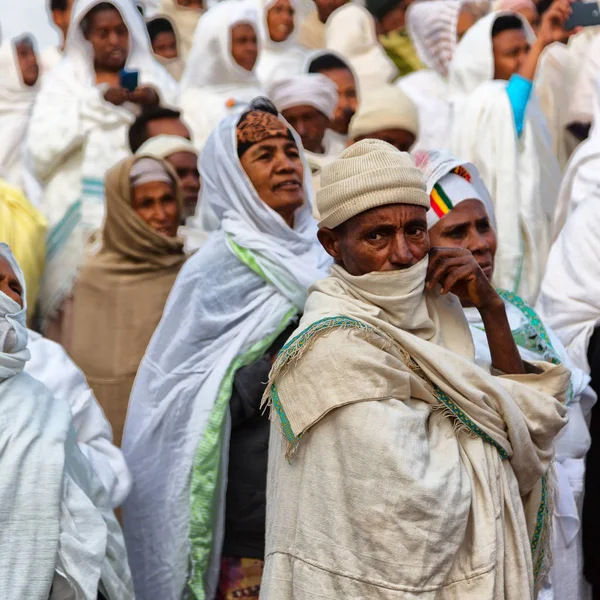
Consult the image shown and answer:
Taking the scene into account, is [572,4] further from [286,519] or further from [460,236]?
[286,519]

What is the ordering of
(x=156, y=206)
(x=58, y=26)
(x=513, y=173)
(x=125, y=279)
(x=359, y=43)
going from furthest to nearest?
(x=58, y=26) < (x=359, y=43) < (x=513, y=173) < (x=156, y=206) < (x=125, y=279)

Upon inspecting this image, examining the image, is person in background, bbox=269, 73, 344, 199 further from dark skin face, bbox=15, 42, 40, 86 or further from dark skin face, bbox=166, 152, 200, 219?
dark skin face, bbox=15, 42, 40, 86

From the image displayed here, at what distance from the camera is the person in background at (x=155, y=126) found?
25.8ft

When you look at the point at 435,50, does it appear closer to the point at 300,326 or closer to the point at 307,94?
the point at 307,94

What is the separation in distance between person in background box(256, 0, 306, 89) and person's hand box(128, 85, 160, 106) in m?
2.24

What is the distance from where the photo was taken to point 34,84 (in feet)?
32.4

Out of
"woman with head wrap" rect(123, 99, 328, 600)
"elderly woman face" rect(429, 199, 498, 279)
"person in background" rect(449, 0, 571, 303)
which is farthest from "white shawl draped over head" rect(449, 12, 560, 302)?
"elderly woman face" rect(429, 199, 498, 279)

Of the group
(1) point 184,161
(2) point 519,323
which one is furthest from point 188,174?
(2) point 519,323

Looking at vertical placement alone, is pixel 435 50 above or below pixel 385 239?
above

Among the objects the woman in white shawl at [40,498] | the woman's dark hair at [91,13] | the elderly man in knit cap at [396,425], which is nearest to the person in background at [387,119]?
the woman's dark hair at [91,13]

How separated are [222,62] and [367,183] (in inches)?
241

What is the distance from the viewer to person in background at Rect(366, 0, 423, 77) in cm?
1082

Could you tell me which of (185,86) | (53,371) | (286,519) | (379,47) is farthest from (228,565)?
(379,47)

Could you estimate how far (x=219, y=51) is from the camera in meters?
9.32
